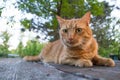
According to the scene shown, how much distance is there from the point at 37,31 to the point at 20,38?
604mm

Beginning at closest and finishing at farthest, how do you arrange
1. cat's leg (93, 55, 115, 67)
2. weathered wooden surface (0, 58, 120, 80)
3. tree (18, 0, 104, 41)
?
weathered wooden surface (0, 58, 120, 80)
cat's leg (93, 55, 115, 67)
tree (18, 0, 104, 41)

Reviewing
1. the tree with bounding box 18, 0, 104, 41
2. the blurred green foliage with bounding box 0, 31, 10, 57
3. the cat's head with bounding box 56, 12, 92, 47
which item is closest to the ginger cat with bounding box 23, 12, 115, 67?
the cat's head with bounding box 56, 12, 92, 47

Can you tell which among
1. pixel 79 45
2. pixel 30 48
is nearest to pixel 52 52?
pixel 79 45

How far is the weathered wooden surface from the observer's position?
1.69m

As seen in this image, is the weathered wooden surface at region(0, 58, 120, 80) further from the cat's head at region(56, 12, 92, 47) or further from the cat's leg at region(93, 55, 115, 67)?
the cat's head at region(56, 12, 92, 47)

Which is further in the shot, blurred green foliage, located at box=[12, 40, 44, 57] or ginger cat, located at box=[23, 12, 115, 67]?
blurred green foliage, located at box=[12, 40, 44, 57]

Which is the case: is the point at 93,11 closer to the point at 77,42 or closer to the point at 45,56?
the point at 45,56

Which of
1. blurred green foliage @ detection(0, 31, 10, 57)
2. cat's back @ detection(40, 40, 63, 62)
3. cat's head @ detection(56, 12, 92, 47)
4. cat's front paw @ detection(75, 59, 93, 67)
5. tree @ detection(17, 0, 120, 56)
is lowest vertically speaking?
cat's front paw @ detection(75, 59, 93, 67)

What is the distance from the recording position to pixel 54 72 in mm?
1953

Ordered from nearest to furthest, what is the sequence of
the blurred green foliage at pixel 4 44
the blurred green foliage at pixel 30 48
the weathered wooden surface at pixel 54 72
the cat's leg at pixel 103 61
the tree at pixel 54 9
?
1. the weathered wooden surface at pixel 54 72
2. the cat's leg at pixel 103 61
3. the tree at pixel 54 9
4. the blurred green foliage at pixel 30 48
5. the blurred green foliage at pixel 4 44

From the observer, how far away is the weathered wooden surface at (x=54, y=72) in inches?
66.6

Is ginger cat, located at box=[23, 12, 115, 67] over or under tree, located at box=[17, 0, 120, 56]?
under

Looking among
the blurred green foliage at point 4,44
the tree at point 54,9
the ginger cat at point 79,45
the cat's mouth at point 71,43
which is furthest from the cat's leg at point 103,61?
the blurred green foliage at point 4,44

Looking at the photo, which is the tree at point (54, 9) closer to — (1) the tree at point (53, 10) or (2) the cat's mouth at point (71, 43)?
(1) the tree at point (53, 10)
